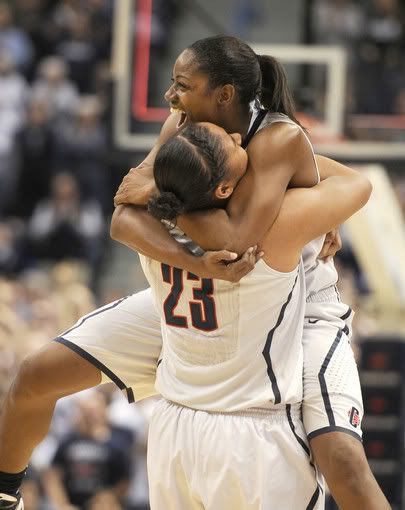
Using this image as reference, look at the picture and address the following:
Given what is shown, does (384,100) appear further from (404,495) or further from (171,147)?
(171,147)

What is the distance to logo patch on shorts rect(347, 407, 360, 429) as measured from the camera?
4096 millimetres

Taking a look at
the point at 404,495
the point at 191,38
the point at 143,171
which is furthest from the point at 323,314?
the point at 191,38

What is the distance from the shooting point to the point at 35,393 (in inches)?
177

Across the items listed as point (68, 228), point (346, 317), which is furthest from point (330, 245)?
point (68, 228)

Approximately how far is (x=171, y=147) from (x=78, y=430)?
4766 millimetres

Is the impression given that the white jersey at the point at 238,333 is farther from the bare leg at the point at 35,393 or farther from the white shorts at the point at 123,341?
the bare leg at the point at 35,393

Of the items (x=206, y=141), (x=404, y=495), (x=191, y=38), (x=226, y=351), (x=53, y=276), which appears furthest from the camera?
(x=191, y=38)

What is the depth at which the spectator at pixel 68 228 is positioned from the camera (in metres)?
12.5

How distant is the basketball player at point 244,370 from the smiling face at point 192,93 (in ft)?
0.47

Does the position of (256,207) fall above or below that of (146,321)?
above

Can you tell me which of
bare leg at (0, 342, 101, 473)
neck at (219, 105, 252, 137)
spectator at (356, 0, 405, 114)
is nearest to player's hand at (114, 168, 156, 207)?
neck at (219, 105, 252, 137)

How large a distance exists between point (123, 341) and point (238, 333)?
0.57 meters

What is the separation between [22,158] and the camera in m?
13.0

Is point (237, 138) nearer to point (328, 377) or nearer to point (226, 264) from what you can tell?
point (226, 264)
